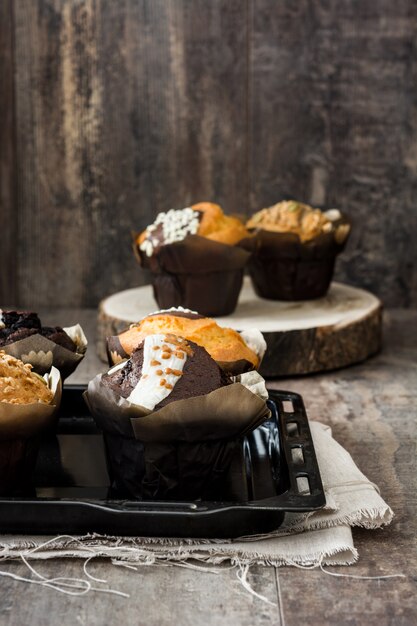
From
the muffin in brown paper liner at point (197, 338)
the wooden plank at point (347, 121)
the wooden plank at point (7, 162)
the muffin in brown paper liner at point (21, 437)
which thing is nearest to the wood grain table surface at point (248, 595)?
the muffin in brown paper liner at point (21, 437)

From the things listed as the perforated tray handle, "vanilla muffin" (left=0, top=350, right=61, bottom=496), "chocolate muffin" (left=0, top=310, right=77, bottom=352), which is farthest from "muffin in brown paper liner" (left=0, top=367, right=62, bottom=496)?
the perforated tray handle

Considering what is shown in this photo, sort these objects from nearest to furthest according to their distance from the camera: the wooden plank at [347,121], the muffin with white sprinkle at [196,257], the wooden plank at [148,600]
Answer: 1. the wooden plank at [148,600]
2. the muffin with white sprinkle at [196,257]
3. the wooden plank at [347,121]

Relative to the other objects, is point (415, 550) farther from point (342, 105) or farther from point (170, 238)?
point (342, 105)

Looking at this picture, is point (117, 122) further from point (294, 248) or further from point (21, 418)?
point (21, 418)

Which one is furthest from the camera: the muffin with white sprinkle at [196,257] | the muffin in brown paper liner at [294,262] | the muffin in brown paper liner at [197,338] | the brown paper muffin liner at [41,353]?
the muffin in brown paper liner at [294,262]

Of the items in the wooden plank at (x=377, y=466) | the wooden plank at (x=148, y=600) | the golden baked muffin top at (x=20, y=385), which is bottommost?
the wooden plank at (x=377, y=466)

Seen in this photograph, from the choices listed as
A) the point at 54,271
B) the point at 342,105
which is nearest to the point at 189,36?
the point at 342,105

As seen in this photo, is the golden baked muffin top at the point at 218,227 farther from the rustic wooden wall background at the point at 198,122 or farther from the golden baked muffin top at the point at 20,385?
the golden baked muffin top at the point at 20,385
